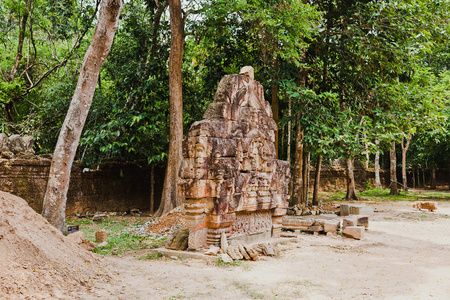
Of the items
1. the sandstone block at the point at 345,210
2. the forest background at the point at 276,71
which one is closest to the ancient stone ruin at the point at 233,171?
the forest background at the point at 276,71

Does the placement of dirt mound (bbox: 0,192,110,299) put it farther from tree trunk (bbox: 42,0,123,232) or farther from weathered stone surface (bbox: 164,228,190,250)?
tree trunk (bbox: 42,0,123,232)

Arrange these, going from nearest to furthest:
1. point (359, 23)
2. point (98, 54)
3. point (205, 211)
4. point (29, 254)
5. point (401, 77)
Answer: point (29, 254)
point (205, 211)
point (98, 54)
point (359, 23)
point (401, 77)

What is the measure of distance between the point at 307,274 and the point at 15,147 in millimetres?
10125

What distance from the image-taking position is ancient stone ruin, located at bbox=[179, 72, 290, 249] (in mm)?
6973

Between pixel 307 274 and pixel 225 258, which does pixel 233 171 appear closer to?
pixel 225 258

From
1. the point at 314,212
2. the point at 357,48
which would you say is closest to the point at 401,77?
the point at 357,48

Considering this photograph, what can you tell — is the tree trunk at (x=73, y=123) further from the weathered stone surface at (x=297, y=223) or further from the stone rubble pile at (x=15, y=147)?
the weathered stone surface at (x=297, y=223)

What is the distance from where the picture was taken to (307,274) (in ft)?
20.1

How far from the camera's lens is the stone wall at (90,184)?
1138 cm

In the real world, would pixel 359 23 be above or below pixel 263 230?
above

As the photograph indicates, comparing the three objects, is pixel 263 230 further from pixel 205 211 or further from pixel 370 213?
pixel 370 213

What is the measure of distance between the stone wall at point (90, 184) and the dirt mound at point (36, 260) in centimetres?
684

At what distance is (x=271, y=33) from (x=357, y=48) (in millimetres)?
4244

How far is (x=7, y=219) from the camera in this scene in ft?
15.0
